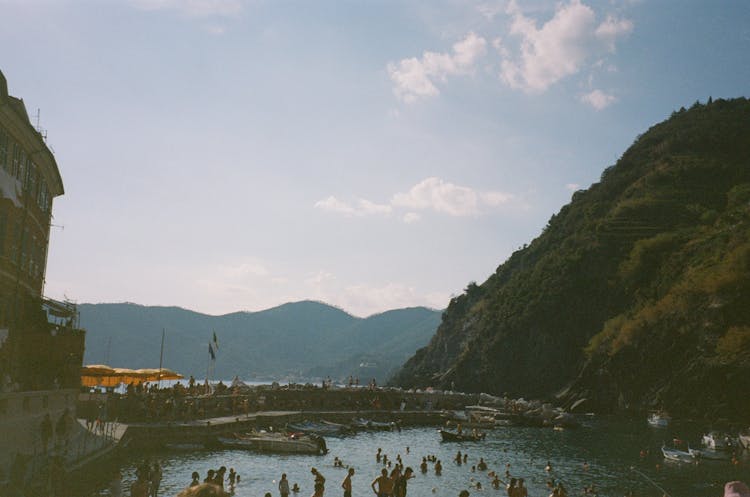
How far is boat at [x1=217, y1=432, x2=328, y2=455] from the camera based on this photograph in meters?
51.0

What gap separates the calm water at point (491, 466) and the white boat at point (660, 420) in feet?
22.9

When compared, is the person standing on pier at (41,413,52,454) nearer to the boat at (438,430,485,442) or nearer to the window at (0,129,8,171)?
the window at (0,129,8,171)

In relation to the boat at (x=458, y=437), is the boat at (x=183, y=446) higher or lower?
higher

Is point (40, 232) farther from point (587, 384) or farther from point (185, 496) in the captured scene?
point (587, 384)

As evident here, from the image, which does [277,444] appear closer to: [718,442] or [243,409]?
[243,409]

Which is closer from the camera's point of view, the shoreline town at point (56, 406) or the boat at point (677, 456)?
the shoreline town at point (56, 406)

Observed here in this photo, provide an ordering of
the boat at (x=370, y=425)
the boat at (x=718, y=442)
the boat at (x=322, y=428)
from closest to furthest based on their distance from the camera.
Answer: the boat at (x=718, y=442)
the boat at (x=322, y=428)
the boat at (x=370, y=425)

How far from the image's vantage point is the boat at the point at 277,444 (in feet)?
167

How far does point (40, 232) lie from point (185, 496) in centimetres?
4473

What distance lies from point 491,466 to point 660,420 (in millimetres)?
38775

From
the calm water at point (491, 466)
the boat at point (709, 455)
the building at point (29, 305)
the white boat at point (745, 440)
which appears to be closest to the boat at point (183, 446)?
the calm water at point (491, 466)

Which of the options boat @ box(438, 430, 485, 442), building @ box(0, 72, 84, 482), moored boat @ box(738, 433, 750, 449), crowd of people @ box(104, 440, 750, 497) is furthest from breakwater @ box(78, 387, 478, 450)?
moored boat @ box(738, 433, 750, 449)

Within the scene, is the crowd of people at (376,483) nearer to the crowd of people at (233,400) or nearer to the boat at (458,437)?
the boat at (458,437)

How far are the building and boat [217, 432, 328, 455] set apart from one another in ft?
43.6
